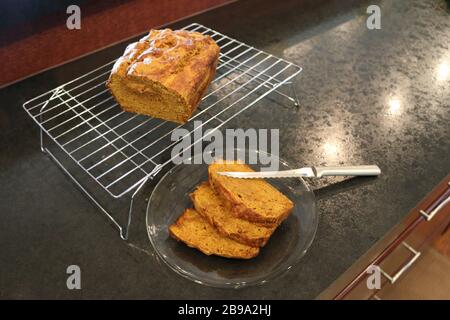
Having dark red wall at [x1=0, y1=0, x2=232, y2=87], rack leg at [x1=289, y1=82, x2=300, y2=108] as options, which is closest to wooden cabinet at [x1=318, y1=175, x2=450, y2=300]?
rack leg at [x1=289, y1=82, x2=300, y2=108]

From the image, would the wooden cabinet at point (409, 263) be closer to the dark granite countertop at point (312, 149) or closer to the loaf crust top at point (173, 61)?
the dark granite countertop at point (312, 149)

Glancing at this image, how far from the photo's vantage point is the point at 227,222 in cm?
97

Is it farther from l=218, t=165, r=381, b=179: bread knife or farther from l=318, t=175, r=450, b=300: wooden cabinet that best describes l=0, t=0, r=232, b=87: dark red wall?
l=318, t=175, r=450, b=300: wooden cabinet

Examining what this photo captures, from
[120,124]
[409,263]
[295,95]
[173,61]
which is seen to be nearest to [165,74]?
[173,61]

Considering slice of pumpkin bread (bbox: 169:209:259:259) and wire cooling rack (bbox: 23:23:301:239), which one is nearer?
slice of pumpkin bread (bbox: 169:209:259:259)

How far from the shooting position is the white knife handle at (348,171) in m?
1.11

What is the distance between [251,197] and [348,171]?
0.31 m

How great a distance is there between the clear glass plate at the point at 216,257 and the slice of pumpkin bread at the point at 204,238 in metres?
0.03

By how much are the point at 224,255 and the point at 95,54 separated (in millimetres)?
1061

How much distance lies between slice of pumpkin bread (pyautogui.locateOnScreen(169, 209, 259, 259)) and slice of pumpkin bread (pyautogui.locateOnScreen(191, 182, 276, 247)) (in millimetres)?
15

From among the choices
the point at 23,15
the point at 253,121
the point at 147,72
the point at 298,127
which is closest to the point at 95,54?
the point at 23,15

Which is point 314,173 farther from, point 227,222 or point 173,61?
point 173,61

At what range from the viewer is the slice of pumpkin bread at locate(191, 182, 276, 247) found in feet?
3.10

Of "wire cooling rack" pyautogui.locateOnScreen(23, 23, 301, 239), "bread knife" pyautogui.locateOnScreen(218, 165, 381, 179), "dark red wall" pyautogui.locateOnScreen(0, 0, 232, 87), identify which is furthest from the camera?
"dark red wall" pyautogui.locateOnScreen(0, 0, 232, 87)
